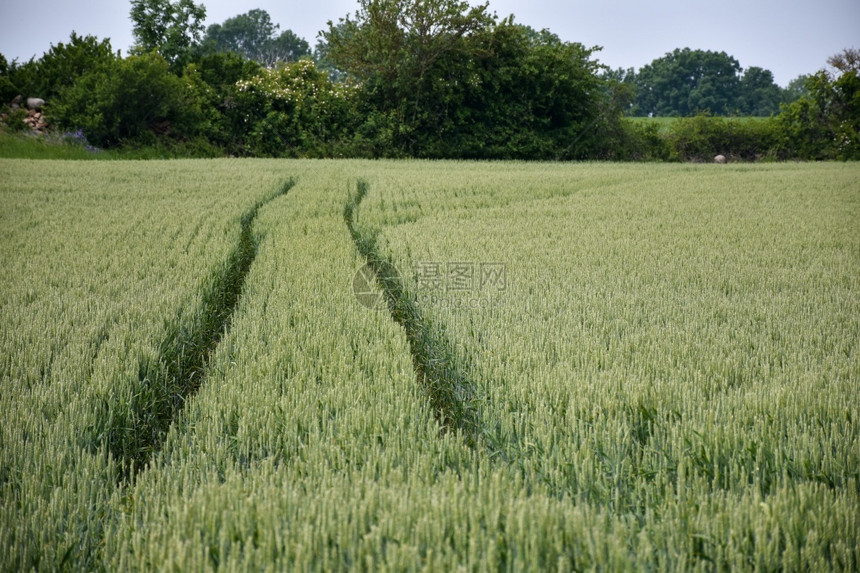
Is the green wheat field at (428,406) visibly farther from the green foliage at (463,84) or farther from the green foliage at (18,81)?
the green foliage at (18,81)

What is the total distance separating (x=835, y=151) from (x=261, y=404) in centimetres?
2445

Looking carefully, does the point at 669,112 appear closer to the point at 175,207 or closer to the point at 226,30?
the point at 226,30

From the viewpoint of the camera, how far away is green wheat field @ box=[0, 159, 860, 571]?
121 cm

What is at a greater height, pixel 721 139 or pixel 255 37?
pixel 255 37

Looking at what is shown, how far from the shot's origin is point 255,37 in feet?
208

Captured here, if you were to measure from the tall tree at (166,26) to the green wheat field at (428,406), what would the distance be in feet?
60.8

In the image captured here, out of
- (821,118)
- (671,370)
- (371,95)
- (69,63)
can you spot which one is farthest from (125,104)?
(821,118)

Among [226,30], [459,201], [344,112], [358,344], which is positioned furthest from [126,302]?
[226,30]

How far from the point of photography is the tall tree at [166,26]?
20438mm

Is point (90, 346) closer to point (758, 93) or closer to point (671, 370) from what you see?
point (671, 370)

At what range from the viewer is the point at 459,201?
7109 millimetres

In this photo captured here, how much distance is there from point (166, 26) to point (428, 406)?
23267 millimetres

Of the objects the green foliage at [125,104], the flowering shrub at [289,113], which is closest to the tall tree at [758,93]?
the flowering shrub at [289,113]

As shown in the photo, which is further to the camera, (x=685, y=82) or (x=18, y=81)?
(x=685, y=82)
